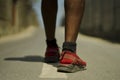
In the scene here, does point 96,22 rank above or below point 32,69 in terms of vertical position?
below

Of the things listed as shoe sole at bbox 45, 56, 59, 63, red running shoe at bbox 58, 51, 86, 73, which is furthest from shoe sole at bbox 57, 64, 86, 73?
shoe sole at bbox 45, 56, 59, 63

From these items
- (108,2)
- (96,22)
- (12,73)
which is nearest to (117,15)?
(108,2)

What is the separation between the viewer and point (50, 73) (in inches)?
158

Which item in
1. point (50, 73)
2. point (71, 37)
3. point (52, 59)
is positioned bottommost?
point (52, 59)

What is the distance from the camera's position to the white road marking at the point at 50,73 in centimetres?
382

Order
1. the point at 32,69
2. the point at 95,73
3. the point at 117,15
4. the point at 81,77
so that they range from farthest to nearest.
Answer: the point at 117,15 < the point at 32,69 < the point at 95,73 < the point at 81,77

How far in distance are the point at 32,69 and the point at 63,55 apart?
0.44 meters

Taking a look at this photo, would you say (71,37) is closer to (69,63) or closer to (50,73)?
(69,63)

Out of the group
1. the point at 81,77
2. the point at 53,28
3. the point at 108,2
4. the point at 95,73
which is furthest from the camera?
the point at 108,2

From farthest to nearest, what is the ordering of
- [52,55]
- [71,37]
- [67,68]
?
1. [52,55]
2. [71,37]
3. [67,68]

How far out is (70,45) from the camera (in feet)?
13.6

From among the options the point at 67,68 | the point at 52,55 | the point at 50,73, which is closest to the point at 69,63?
the point at 67,68

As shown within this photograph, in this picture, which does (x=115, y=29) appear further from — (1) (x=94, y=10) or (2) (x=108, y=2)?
(1) (x=94, y=10)

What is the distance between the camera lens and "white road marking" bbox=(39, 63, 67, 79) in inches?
150
